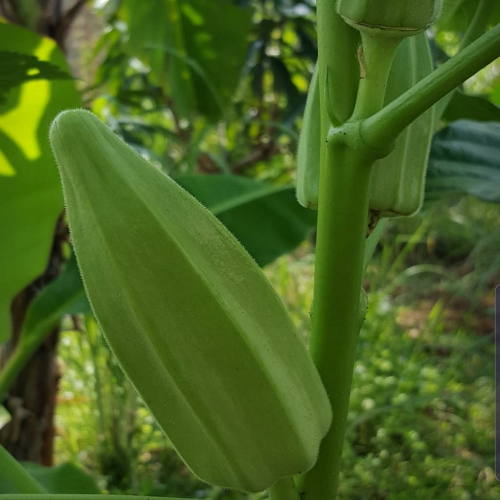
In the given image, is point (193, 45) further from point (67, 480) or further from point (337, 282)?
point (337, 282)

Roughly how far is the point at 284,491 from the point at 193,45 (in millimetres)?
1246

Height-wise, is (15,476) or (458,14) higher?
(458,14)

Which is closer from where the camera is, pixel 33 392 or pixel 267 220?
pixel 267 220

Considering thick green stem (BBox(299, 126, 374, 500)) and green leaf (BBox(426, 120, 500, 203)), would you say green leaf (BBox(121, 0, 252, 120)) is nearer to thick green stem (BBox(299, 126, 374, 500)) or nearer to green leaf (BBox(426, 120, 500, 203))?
green leaf (BBox(426, 120, 500, 203))

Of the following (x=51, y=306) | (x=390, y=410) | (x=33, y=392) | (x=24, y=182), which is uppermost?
(x=24, y=182)

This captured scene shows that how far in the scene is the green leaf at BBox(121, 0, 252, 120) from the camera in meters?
1.34

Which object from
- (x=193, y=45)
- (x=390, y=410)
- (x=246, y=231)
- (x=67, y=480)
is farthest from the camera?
(x=390, y=410)

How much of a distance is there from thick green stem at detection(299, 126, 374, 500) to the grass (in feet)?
3.23

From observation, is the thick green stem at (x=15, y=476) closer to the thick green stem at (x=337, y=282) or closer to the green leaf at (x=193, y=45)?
the thick green stem at (x=337, y=282)

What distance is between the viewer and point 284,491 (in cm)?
33

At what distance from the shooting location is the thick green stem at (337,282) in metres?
0.31

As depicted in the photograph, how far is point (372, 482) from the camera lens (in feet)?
5.27

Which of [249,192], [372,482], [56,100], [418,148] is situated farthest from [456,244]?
[418,148]

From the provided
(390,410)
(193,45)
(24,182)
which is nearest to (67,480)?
(24,182)
